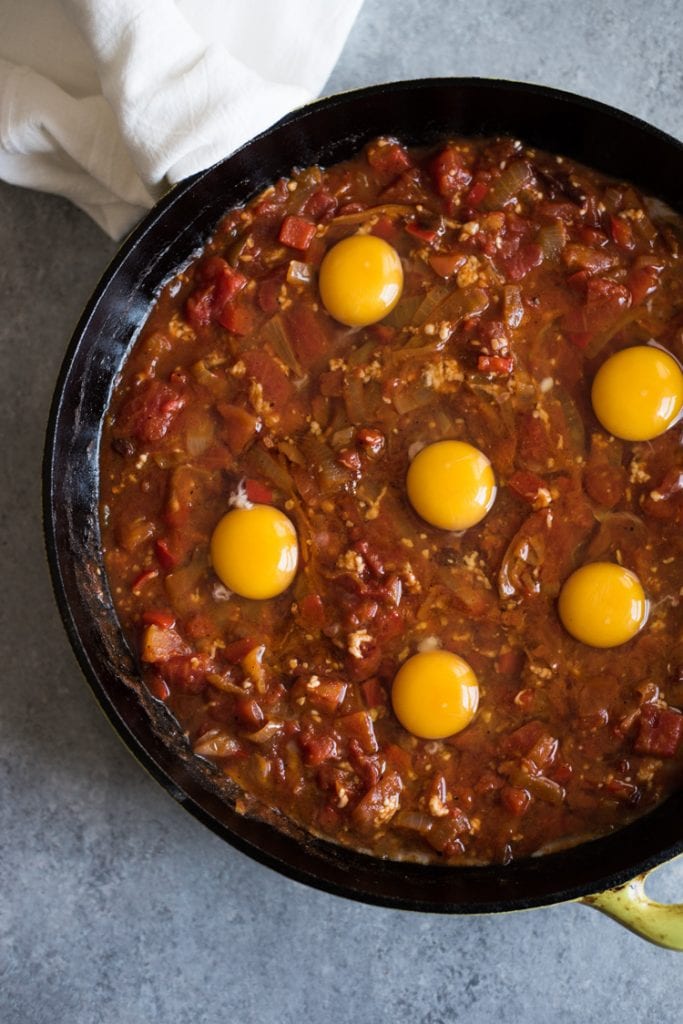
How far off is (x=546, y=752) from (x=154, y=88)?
376 centimetres

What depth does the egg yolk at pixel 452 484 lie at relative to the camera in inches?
192

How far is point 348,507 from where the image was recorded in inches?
199

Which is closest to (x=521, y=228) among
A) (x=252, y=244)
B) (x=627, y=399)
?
(x=627, y=399)

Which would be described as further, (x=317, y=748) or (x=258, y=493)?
(x=258, y=493)

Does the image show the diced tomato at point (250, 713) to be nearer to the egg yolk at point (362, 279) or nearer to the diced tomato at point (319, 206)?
the egg yolk at point (362, 279)

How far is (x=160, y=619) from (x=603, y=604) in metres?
2.24

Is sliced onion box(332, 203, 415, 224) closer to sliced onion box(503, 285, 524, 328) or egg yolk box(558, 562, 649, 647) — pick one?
sliced onion box(503, 285, 524, 328)

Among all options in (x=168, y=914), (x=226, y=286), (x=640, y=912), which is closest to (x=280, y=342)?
(x=226, y=286)

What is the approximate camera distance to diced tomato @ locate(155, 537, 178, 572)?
509 cm

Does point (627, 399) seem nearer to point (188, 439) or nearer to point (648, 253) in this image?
point (648, 253)

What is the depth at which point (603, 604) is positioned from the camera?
483cm

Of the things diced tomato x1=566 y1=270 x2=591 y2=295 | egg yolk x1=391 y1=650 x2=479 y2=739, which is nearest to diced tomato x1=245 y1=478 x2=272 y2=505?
egg yolk x1=391 y1=650 x2=479 y2=739

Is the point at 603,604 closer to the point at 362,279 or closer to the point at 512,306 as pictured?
the point at 512,306

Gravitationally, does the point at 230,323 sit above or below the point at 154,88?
below
